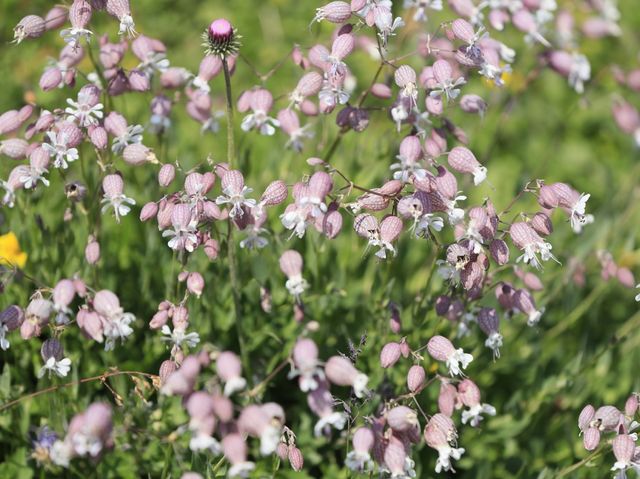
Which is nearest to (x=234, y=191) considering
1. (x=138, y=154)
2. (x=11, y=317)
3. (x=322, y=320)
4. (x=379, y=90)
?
(x=138, y=154)

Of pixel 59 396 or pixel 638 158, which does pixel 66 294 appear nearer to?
pixel 59 396

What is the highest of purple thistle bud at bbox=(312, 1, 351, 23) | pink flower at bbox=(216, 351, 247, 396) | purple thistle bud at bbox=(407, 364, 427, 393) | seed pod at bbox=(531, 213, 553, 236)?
purple thistle bud at bbox=(312, 1, 351, 23)

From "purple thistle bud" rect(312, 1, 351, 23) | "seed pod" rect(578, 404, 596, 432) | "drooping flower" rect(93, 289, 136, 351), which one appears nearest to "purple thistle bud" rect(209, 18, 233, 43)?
"purple thistle bud" rect(312, 1, 351, 23)

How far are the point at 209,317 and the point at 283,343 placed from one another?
14.8 inches

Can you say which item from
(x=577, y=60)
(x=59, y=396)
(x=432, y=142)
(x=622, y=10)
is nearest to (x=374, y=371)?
(x=432, y=142)

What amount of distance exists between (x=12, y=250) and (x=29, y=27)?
1.12 metres

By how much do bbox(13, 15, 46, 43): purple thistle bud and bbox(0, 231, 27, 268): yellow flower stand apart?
1012 millimetres

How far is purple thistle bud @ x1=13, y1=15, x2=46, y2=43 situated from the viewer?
334 cm

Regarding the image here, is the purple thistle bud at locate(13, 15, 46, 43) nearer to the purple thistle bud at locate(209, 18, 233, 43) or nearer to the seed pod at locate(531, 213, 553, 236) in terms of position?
the purple thistle bud at locate(209, 18, 233, 43)

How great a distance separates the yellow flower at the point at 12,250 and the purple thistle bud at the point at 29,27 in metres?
1.01

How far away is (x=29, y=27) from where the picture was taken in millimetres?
3375

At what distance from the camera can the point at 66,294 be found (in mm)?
2752

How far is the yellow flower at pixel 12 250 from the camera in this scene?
3.86 m

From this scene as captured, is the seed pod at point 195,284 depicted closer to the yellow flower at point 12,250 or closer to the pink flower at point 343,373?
the pink flower at point 343,373
